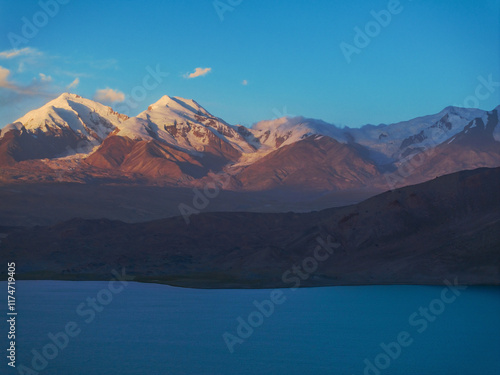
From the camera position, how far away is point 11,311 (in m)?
62.3

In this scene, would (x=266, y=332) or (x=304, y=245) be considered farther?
(x=304, y=245)

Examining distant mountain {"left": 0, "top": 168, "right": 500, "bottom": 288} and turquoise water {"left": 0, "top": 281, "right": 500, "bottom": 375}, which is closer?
turquoise water {"left": 0, "top": 281, "right": 500, "bottom": 375}

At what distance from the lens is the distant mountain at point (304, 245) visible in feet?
314

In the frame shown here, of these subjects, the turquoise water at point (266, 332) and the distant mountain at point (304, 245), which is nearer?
the turquoise water at point (266, 332)

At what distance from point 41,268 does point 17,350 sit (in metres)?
83.2

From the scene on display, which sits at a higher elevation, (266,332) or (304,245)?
(266,332)

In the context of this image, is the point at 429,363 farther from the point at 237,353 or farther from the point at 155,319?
the point at 155,319

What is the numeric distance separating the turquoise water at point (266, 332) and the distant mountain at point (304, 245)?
15947 millimetres

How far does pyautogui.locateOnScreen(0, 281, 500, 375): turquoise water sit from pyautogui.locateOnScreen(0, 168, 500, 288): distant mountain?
15.9m

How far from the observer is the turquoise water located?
3953cm

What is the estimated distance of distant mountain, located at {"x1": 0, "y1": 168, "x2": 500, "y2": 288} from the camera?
9581 centimetres

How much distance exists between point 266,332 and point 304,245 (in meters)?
68.5

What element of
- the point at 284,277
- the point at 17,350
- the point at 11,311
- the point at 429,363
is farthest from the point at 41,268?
the point at 429,363

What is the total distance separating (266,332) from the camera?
167ft
